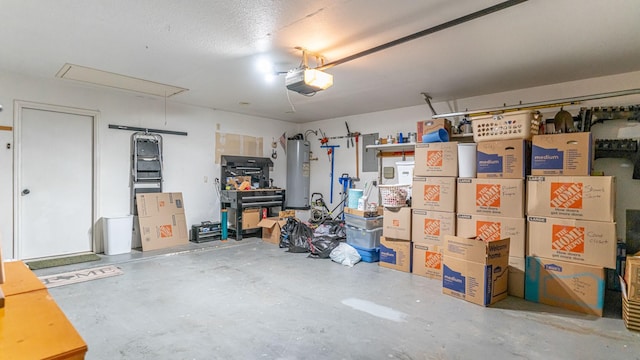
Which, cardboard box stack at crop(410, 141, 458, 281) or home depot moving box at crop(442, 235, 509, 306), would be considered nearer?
home depot moving box at crop(442, 235, 509, 306)

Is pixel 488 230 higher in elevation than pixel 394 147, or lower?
lower

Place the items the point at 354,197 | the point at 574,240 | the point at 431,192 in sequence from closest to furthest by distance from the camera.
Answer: the point at 574,240, the point at 431,192, the point at 354,197

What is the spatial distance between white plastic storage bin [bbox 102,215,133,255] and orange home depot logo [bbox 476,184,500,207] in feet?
16.2

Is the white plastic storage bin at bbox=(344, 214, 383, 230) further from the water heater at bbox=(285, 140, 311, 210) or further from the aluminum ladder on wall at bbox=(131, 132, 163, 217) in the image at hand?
the aluminum ladder on wall at bbox=(131, 132, 163, 217)

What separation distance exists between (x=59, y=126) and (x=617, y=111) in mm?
7142

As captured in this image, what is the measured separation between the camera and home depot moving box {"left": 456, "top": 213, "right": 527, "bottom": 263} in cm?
341

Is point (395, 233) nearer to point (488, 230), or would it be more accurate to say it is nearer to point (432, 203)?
point (432, 203)

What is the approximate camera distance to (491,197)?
361 cm

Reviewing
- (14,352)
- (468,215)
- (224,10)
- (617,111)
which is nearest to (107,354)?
(14,352)

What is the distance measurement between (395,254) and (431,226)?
62 centimetres

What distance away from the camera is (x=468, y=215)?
379cm

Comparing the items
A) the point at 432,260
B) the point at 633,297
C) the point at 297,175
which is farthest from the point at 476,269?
the point at 297,175

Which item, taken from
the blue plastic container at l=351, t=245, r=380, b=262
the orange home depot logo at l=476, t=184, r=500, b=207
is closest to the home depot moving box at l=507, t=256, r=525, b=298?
the orange home depot logo at l=476, t=184, r=500, b=207

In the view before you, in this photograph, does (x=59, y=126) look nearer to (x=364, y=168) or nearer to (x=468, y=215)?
(x=364, y=168)
